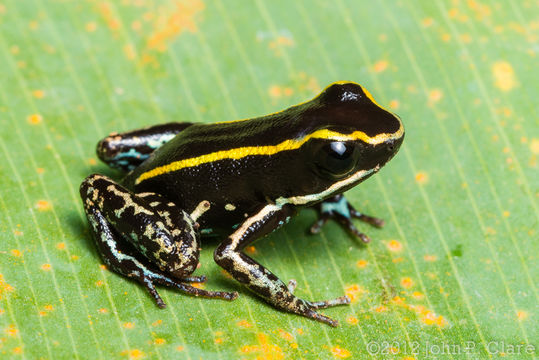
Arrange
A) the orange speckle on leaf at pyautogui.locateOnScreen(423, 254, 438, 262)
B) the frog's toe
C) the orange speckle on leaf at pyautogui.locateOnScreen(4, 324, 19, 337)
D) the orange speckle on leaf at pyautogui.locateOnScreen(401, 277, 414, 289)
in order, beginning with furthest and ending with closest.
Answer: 1. the orange speckle on leaf at pyautogui.locateOnScreen(423, 254, 438, 262)
2. the orange speckle on leaf at pyautogui.locateOnScreen(401, 277, 414, 289)
3. the frog's toe
4. the orange speckle on leaf at pyautogui.locateOnScreen(4, 324, 19, 337)

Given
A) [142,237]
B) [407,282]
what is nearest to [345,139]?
[407,282]

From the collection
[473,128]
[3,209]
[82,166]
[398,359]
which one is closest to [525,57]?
[473,128]

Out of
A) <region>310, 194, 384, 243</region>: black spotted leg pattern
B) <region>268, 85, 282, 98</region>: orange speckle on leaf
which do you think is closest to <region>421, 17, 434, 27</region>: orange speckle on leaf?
<region>268, 85, 282, 98</region>: orange speckle on leaf

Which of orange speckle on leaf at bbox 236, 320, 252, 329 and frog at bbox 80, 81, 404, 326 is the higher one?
frog at bbox 80, 81, 404, 326

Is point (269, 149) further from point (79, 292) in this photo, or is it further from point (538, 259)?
point (538, 259)

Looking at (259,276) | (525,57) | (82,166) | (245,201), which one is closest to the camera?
(259,276)

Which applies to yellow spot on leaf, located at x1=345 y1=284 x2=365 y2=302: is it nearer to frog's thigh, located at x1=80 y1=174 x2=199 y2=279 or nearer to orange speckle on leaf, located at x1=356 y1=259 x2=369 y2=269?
orange speckle on leaf, located at x1=356 y1=259 x2=369 y2=269

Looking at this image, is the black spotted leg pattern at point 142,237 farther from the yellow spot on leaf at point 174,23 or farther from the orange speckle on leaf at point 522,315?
the orange speckle on leaf at point 522,315
